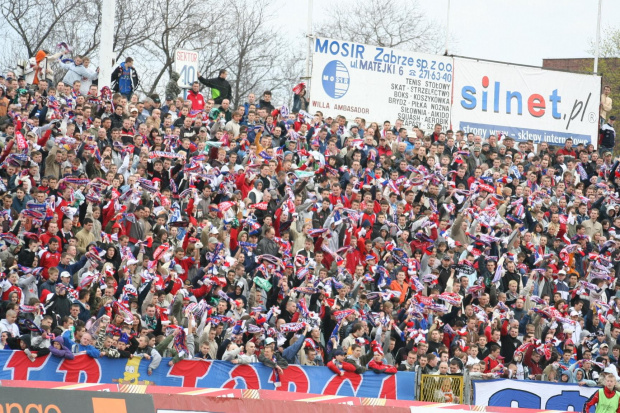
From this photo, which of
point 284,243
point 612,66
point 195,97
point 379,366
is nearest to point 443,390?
point 379,366

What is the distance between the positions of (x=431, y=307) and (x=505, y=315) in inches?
60.3

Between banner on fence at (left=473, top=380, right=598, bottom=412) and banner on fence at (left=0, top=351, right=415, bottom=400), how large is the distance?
3.79ft

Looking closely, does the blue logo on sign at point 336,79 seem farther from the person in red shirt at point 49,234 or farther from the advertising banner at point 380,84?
the person in red shirt at point 49,234

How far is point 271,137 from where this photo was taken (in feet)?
74.9

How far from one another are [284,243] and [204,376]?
4.39 meters

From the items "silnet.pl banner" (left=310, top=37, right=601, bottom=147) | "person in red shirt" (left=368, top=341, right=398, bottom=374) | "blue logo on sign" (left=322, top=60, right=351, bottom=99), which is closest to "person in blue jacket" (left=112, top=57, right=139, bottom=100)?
"silnet.pl banner" (left=310, top=37, right=601, bottom=147)

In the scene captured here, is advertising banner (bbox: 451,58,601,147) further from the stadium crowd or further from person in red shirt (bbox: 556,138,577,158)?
the stadium crowd

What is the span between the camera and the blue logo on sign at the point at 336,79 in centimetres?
2695

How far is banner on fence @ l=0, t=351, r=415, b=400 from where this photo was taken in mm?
14758

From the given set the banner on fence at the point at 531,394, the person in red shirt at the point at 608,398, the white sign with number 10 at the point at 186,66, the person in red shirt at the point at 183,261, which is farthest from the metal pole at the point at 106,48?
the person in red shirt at the point at 608,398

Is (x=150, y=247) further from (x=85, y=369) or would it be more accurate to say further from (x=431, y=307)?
(x=431, y=307)

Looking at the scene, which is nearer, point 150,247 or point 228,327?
point 228,327

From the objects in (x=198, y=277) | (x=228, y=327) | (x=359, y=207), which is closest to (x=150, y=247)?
(x=198, y=277)

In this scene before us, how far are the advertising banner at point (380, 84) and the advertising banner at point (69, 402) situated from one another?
16.3 metres
